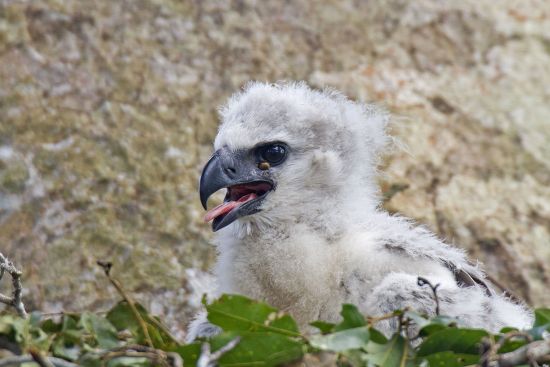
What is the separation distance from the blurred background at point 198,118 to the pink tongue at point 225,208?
0.72 m

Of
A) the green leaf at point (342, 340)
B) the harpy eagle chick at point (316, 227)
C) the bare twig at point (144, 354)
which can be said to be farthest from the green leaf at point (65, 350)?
the harpy eagle chick at point (316, 227)

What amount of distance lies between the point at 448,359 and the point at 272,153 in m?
1.34

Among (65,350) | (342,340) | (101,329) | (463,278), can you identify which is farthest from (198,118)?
(342,340)

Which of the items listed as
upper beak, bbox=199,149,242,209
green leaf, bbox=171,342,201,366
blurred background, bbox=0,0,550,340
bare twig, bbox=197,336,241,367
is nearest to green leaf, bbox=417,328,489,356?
bare twig, bbox=197,336,241,367

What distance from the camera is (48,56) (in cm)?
493

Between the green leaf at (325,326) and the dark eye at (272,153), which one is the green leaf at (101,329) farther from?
the dark eye at (272,153)

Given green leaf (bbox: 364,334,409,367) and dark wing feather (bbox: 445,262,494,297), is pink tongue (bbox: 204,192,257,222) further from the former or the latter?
green leaf (bbox: 364,334,409,367)

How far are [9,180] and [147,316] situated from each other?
5.55 ft

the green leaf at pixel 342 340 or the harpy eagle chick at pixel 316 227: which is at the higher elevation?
the harpy eagle chick at pixel 316 227

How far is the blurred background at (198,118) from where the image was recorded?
4.42 meters

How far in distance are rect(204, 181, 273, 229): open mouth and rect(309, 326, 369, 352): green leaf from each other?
1.00 meters

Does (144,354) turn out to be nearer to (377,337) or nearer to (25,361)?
(25,361)

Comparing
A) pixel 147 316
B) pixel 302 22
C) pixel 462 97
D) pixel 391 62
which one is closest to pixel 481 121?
pixel 462 97

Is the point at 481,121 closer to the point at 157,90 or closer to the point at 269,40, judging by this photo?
the point at 269,40
